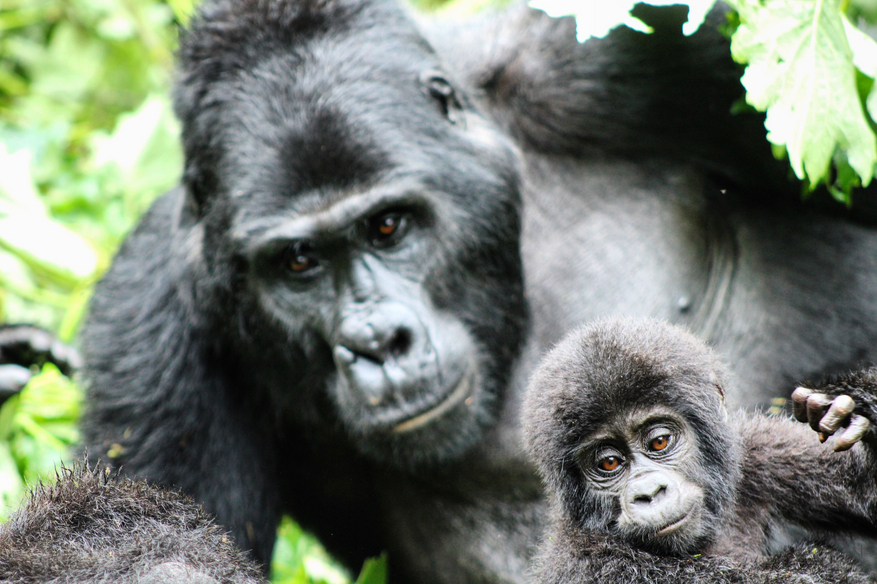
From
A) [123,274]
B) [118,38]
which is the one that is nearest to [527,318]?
[123,274]

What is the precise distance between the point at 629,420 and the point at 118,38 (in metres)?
5.44

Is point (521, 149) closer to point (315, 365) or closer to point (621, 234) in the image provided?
point (621, 234)

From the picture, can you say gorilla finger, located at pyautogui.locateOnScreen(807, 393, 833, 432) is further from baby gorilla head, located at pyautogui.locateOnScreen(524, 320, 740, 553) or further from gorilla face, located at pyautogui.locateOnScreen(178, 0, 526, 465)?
gorilla face, located at pyautogui.locateOnScreen(178, 0, 526, 465)

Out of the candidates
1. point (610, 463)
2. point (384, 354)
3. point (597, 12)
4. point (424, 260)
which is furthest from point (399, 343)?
point (597, 12)

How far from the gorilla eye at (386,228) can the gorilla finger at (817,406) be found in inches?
51.0

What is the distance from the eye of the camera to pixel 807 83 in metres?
2.35

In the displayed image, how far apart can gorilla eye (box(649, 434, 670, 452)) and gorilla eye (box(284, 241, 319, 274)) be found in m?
1.19

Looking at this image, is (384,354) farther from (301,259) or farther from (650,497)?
(650,497)

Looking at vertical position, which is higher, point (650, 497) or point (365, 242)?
point (365, 242)

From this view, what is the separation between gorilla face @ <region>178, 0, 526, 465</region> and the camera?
274 cm

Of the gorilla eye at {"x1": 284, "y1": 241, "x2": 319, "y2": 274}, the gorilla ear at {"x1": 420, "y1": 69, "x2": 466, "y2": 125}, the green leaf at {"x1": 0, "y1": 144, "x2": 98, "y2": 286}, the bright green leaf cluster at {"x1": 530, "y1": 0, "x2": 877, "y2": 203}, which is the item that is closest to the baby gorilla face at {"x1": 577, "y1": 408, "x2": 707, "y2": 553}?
the bright green leaf cluster at {"x1": 530, "y1": 0, "x2": 877, "y2": 203}

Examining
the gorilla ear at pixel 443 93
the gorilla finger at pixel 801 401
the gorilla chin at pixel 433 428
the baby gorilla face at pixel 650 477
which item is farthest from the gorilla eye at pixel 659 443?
the gorilla ear at pixel 443 93

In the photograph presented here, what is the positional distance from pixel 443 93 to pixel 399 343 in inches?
35.4

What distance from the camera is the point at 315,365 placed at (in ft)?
9.84
